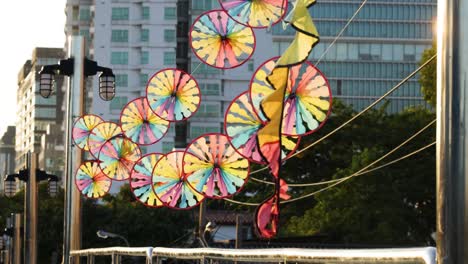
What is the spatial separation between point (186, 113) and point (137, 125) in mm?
2159

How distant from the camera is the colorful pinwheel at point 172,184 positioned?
19062 mm

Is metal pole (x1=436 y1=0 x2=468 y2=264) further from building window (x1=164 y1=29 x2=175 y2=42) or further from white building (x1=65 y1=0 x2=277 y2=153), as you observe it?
building window (x1=164 y1=29 x2=175 y2=42)

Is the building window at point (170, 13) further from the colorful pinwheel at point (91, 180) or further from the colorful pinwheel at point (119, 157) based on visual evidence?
the colorful pinwheel at point (119, 157)

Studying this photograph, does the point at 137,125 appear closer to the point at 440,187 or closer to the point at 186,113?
the point at 186,113

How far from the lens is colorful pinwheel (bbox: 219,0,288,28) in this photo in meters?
13.8

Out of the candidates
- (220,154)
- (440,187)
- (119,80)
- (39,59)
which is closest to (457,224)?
(440,187)

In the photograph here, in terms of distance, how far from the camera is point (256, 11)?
45.5 ft

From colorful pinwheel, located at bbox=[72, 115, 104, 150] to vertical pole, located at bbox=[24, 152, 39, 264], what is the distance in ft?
31.6

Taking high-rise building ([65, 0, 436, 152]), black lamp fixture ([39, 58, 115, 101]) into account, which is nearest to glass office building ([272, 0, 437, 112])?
high-rise building ([65, 0, 436, 152])

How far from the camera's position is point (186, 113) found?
63.3ft

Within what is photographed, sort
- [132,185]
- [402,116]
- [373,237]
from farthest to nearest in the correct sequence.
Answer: [402,116] < [373,237] < [132,185]

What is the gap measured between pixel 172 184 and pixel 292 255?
455 inches

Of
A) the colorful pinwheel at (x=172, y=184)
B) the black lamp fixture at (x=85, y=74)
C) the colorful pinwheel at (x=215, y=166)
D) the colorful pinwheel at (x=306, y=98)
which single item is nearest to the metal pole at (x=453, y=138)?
the colorful pinwheel at (x=306, y=98)

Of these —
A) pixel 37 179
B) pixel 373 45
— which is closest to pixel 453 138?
pixel 37 179
